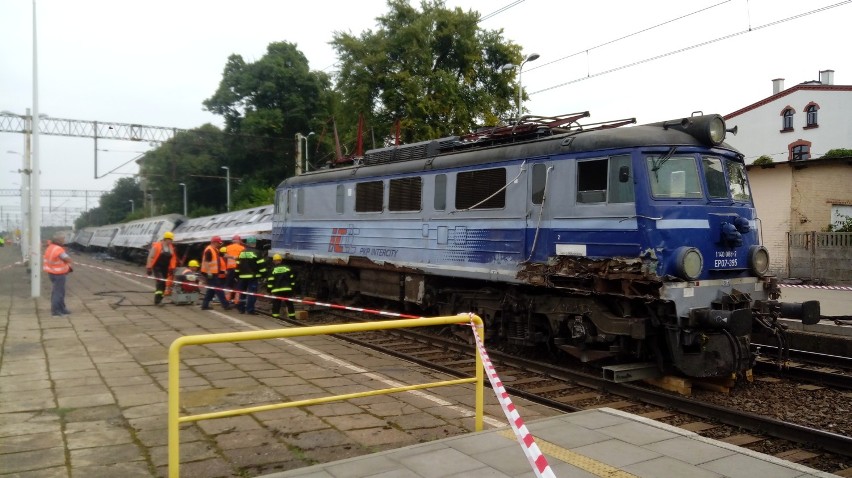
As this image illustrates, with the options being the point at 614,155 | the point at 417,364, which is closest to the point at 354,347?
the point at 417,364

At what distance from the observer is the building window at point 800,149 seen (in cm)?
3797

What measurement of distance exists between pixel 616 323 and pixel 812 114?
37118 mm

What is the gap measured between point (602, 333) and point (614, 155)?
229 cm

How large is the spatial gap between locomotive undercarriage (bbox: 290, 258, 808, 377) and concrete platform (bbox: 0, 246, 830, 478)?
177 centimetres

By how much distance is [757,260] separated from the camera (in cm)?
830

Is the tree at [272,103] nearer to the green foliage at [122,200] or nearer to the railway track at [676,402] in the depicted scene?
the railway track at [676,402]

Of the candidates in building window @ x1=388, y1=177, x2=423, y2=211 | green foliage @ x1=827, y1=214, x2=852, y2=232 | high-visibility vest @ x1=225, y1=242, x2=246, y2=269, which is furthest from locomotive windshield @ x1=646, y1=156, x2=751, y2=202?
green foliage @ x1=827, y1=214, x2=852, y2=232

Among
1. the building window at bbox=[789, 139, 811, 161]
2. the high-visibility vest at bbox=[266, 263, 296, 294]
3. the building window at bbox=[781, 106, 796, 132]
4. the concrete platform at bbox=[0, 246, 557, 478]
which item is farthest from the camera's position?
the building window at bbox=[781, 106, 796, 132]

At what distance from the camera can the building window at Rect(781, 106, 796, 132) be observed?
127 feet

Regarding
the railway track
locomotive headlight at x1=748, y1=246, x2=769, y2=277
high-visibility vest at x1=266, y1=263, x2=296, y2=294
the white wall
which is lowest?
the railway track

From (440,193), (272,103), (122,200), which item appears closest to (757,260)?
(440,193)

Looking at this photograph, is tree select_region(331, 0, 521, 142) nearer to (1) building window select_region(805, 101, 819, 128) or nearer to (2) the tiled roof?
(2) the tiled roof

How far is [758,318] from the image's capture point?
8.18 m

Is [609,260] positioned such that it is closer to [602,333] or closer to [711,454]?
[602,333]
